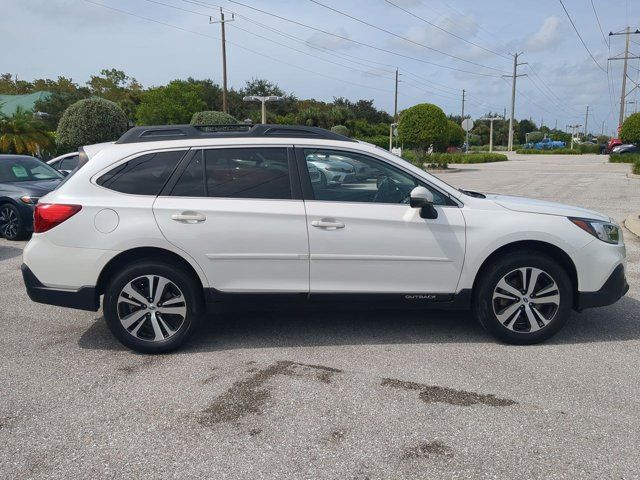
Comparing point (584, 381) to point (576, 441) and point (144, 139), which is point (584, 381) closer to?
point (576, 441)

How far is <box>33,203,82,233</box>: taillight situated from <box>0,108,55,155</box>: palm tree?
70.8 ft

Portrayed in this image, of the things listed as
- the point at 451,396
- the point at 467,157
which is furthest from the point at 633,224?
the point at 467,157

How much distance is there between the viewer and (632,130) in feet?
118

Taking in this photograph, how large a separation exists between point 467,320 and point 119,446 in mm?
3378

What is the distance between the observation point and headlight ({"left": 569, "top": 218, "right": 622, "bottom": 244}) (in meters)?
4.70

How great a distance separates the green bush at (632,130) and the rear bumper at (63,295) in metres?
38.9

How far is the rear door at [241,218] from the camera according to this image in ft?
14.7

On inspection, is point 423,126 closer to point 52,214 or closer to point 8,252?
point 8,252

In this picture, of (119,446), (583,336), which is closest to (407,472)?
(119,446)

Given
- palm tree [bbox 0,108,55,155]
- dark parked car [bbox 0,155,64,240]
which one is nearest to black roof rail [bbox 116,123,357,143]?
dark parked car [bbox 0,155,64,240]

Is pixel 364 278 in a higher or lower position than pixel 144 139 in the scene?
lower

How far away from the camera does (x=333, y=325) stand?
17.3 ft

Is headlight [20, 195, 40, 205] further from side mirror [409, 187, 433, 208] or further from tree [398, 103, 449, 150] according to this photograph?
tree [398, 103, 449, 150]

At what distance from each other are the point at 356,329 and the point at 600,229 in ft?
7.40
